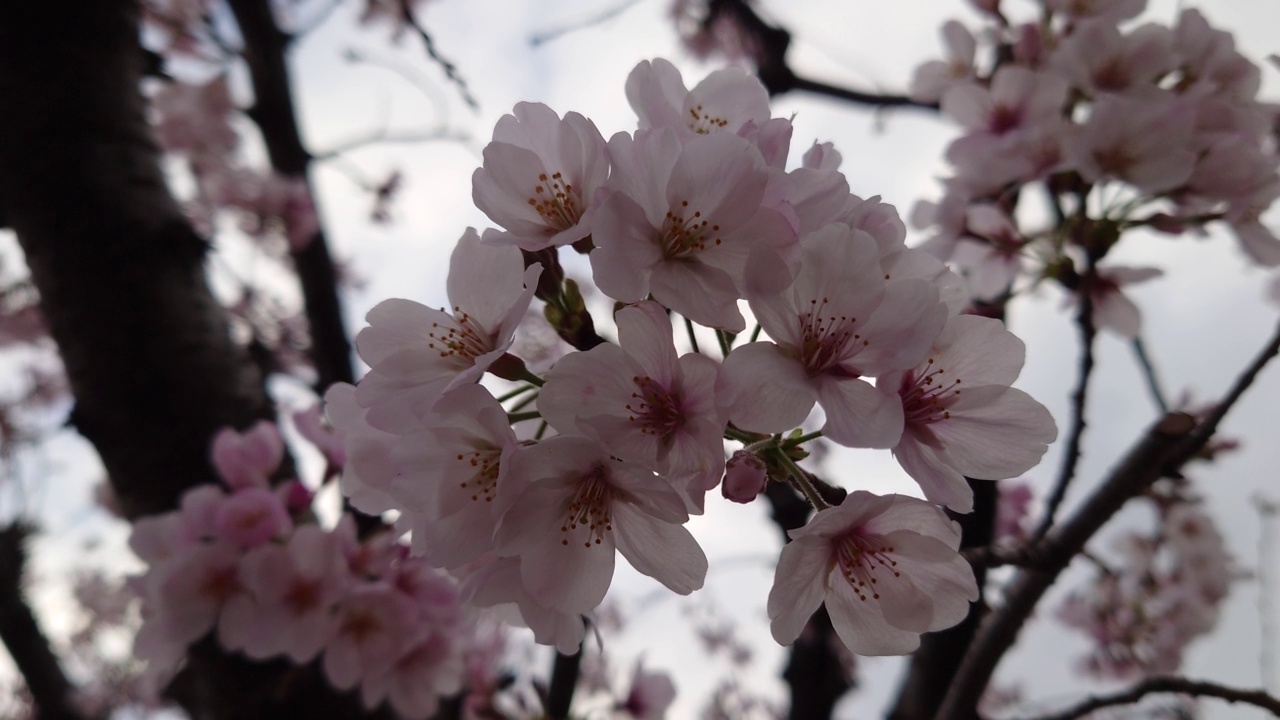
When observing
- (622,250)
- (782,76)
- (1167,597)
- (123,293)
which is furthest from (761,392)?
(1167,597)

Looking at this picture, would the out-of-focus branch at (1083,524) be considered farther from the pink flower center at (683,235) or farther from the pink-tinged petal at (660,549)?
the pink flower center at (683,235)

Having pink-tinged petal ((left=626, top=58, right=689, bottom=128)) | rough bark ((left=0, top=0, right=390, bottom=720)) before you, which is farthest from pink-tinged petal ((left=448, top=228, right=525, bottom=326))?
rough bark ((left=0, top=0, right=390, bottom=720))

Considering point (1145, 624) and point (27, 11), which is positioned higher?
point (27, 11)

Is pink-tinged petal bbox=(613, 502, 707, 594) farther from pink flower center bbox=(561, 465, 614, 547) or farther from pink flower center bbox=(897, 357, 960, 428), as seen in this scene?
pink flower center bbox=(897, 357, 960, 428)

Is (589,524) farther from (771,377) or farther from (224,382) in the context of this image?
(224,382)

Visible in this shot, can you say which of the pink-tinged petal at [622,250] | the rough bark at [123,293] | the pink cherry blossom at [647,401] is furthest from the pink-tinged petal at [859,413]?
the rough bark at [123,293]

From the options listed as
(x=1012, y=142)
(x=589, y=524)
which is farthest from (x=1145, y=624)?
(x=589, y=524)

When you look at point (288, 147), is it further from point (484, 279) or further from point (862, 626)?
point (862, 626)
